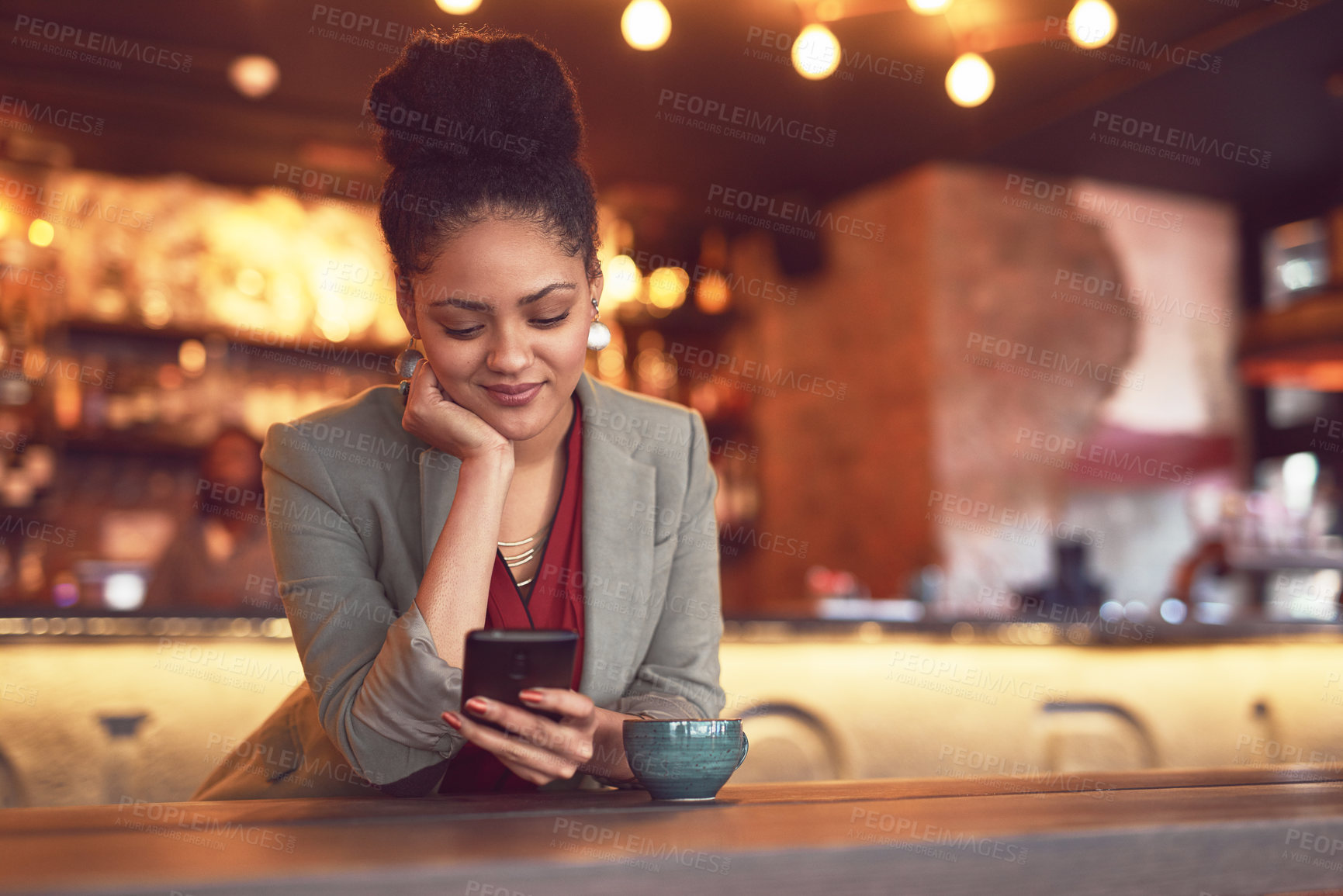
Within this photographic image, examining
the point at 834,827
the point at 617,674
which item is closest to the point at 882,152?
the point at 617,674

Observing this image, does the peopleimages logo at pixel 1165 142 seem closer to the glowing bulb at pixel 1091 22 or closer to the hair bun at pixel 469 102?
the glowing bulb at pixel 1091 22

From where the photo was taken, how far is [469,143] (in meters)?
1.24

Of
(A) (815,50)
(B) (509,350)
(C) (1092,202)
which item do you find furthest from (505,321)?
(C) (1092,202)

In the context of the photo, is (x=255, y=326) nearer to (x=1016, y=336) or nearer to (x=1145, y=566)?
(x=1016, y=336)

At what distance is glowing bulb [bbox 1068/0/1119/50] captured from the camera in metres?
3.23

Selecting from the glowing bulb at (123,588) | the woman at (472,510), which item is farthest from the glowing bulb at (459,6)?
the woman at (472,510)

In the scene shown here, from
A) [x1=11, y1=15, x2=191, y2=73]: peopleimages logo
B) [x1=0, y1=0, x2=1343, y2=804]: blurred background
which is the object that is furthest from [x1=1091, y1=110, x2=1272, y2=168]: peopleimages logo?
[x1=11, y1=15, x2=191, y2=73]: peopleimages logo

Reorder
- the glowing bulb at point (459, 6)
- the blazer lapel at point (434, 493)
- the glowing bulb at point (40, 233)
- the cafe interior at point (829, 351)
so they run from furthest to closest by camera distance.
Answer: the glowing bulb at point (40, 233), the glowing bulb at point (459, 6), the cafe interior at point (829, 351), the blazer lapel at point (434, 493)

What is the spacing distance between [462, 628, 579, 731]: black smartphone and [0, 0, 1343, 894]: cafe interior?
20 centimetres

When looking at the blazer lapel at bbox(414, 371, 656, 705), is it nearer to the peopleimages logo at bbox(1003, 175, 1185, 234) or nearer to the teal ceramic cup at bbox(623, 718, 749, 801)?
the teal ceramic cup at bbox(623, 718, 749, 801)

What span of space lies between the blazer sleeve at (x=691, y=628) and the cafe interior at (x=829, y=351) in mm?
149

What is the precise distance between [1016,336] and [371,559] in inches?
164

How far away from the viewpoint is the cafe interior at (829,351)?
8.05 feet

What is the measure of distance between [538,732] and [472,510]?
282 mm
